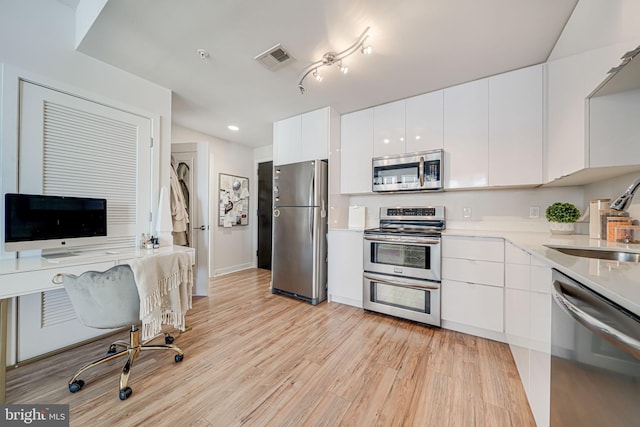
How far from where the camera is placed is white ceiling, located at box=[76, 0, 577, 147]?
153cm

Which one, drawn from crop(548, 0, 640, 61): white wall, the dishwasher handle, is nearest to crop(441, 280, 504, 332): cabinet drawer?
the dishwasher handle

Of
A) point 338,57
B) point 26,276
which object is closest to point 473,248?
point 338,57

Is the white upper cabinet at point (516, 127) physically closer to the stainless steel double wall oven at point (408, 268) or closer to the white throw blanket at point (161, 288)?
the stainless steel double wall oven at point (408, 268)

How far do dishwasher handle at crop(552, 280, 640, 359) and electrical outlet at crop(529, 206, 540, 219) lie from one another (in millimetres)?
1924

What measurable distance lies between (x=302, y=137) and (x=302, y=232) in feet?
4.30

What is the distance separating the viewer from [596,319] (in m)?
0.63

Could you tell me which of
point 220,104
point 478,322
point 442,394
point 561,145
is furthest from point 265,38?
point 478,322

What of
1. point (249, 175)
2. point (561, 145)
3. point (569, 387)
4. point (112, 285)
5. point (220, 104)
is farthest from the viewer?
point (249, 175)

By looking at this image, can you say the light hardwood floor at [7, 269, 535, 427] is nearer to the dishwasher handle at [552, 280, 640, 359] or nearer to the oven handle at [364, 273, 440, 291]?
the oven handle at [364, 273, 440, 291]

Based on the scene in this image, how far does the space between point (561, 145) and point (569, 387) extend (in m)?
1.65

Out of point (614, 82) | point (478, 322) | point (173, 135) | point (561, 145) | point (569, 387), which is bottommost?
point (478, 322)

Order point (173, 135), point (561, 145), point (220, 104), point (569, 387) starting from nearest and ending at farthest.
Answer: point (569, 387) < point (561, 145) < point (220, 104) < point (173, 135)

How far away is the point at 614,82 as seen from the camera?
3.77 feet

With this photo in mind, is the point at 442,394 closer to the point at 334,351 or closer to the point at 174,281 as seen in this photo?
the point at 334,351
